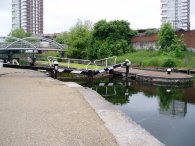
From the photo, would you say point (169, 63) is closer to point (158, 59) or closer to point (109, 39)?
point (158, 59)

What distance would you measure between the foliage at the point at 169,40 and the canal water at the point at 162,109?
17.6 metres

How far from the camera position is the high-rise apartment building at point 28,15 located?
163m

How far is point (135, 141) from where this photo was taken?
22.4 ft

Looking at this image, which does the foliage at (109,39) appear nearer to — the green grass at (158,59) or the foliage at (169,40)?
the green grass at (158,59)

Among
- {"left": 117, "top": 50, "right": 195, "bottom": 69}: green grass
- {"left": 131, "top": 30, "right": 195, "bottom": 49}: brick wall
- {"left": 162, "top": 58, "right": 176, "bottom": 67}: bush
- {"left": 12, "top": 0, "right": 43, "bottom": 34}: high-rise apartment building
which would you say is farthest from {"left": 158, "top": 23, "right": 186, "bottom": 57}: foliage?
{"left": 12, "top": 0, "right": 43, "bottom": 34}: high-rise apartment building

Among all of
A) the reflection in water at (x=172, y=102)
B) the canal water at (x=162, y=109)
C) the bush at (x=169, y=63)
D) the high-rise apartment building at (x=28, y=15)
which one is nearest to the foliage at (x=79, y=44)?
the bush at (x=169, y=63)

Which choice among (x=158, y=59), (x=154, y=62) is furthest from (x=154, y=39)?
(x=154, y=62)

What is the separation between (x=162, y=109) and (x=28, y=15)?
157 meters

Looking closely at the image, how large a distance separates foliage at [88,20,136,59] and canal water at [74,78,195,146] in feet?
76.0

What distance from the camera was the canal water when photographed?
962 cm

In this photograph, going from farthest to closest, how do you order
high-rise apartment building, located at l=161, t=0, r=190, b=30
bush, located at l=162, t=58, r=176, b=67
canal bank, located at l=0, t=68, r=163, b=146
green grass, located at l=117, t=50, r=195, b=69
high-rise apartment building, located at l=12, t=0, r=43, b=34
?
high-rise apartment building, located at l=12, t=0, r=43, b=34 < high-rise apartment building, located at l=161, t=0, r=190, b=30 < green grass, located at l=117, t=50, r=195, b=69 < bush, located at l=162, t=58, r=176, b=67 < canal bank, located at l=0, t=68, r=163, b=146

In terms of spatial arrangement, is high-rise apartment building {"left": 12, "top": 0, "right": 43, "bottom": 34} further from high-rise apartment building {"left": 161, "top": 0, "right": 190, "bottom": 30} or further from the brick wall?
the brick wall

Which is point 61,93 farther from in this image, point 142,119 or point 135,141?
point 135,141

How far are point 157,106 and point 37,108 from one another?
640 centimetres
